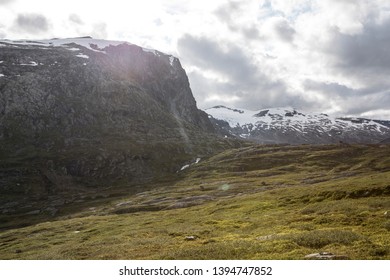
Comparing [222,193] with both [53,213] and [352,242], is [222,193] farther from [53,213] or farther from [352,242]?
[352,242]

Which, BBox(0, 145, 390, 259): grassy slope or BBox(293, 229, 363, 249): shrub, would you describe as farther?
BBox(293, 229, 363, 249): shrub

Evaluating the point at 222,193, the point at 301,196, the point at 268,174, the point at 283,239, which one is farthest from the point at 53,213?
the point at 283,239

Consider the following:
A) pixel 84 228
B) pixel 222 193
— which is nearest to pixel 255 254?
pixel 84 228

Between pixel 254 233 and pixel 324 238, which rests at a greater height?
pixel 324 238

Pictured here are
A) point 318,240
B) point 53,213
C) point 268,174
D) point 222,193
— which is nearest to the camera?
point 318,240

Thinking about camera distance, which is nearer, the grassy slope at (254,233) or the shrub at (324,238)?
the grassy slope at (254,233)

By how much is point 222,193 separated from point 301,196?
153 feet

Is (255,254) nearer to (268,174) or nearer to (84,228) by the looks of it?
(84,228)

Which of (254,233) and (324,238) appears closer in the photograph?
(324,238)
